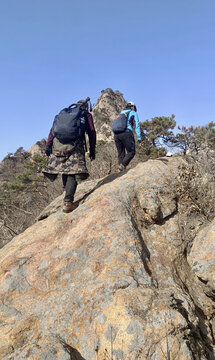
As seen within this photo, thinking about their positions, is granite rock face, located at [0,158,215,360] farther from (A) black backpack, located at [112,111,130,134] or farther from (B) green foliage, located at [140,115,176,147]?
(B) green foliage, located at [140,115,176,147]

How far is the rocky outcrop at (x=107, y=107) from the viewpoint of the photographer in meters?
33.3

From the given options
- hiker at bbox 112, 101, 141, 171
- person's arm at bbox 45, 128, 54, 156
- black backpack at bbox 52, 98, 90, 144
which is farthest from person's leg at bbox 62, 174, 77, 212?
hiker at bbox 112, 101, 141, 171

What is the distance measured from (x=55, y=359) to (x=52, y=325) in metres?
0.49

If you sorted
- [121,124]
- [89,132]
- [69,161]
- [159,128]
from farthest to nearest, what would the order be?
[159,128], [121,124], [89,132], [69,161]

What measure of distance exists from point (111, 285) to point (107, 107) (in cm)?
3592

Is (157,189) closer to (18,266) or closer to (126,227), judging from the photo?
(126,227)

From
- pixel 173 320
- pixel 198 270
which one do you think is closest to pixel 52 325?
pixel 173 320

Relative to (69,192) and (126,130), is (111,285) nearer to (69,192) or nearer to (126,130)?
(69,192)

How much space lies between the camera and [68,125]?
360 centimetres

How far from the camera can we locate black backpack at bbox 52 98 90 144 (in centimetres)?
361

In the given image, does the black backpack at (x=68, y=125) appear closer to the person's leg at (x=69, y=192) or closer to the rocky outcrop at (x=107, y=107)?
the person's leg at (x=69, y=192)

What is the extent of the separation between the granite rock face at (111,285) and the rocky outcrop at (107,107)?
92.6 ft

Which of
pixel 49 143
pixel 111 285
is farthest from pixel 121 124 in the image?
pixel 111 285

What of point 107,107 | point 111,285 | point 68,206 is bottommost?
point 111,285
